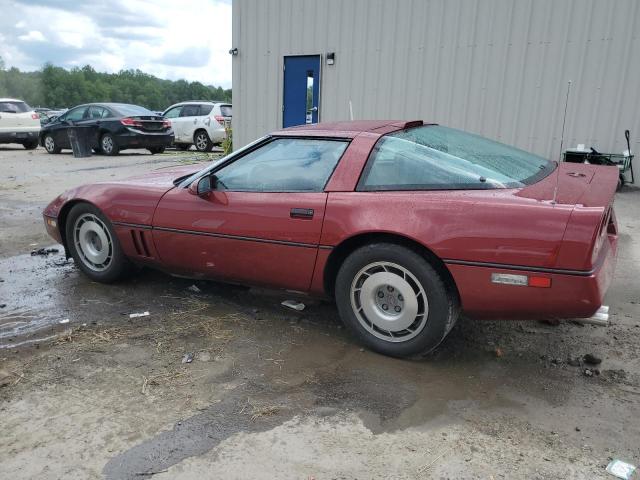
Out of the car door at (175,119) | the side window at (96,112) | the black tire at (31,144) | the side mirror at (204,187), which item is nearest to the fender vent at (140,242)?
the side mirror at (204,187)

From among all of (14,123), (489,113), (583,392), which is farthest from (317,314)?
(14,123)

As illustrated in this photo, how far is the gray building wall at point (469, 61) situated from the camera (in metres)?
8.55

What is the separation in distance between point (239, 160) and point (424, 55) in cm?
724

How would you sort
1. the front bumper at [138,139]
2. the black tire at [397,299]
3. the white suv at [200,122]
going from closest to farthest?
the black tire at [397,299]
the front bumper at [138,139]
the white suv at [200,122]

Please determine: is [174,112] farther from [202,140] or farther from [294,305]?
[294,305]

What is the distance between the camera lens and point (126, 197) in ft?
13.5

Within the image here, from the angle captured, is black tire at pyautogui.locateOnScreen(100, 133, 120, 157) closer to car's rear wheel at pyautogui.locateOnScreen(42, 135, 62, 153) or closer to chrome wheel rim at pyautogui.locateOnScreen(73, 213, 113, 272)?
car's rear wheel at pyautogui.locateOnScreen(42, 135, 62, 153)

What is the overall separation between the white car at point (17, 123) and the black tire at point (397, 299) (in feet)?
56.9

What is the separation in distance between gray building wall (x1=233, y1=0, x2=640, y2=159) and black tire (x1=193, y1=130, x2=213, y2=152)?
15.8 ft

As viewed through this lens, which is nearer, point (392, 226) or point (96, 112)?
point (392, 226)

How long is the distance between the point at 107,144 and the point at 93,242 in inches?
465

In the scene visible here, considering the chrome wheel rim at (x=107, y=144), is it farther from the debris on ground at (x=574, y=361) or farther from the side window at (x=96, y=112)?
the debris on ground at (x=574, y=361)

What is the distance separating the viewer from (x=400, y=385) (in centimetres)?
286

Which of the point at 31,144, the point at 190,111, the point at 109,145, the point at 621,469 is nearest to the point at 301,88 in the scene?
the point at 190,111
